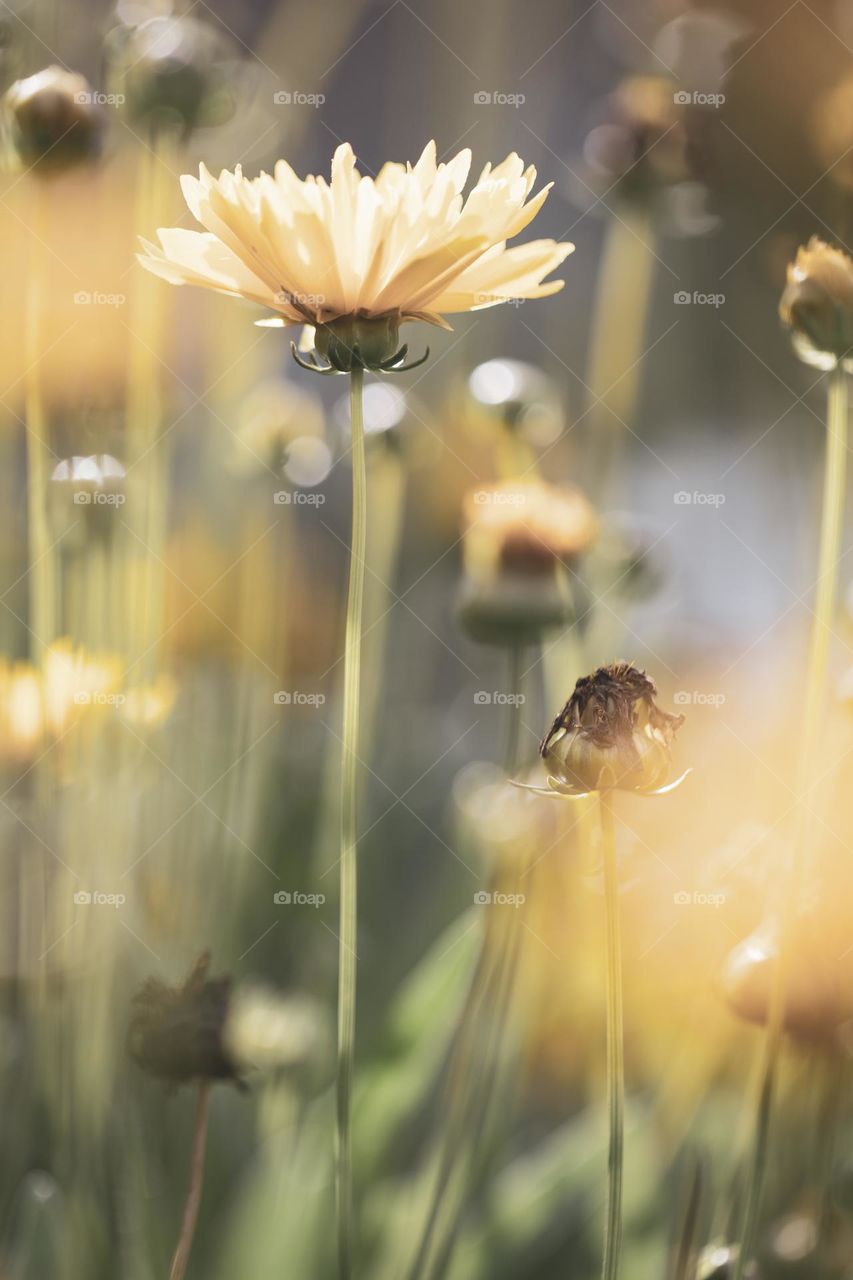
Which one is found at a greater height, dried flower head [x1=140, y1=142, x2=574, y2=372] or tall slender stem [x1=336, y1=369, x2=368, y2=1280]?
dried flower head [x1=140, y1=142, x2=574, y2=372]

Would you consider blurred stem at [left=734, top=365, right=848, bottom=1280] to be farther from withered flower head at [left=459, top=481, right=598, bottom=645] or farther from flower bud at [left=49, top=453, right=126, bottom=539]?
flower bud at [left=49, top=453, right=126, bottom=539]

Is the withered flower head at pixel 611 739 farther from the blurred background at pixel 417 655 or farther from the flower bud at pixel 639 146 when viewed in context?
the flower bud at pixel 639 146

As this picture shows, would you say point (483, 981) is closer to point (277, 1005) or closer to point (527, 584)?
point (277, 1005)

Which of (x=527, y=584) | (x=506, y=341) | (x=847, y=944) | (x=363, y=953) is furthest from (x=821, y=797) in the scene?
(x=506, y=341)

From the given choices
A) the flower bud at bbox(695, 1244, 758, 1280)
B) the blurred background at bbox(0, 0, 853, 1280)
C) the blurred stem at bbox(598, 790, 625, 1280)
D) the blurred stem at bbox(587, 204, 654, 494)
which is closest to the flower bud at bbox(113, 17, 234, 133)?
the blurred background at bbox(0, 0, 853, 1280)

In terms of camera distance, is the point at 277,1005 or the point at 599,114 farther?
the point at 599,114

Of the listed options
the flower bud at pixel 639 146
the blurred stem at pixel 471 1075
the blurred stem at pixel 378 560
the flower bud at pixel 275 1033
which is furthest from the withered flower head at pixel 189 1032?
the flower bud at pixel 639 146

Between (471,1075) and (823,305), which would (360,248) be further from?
(471,1075)
